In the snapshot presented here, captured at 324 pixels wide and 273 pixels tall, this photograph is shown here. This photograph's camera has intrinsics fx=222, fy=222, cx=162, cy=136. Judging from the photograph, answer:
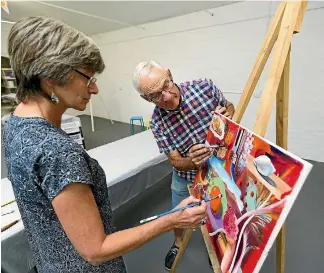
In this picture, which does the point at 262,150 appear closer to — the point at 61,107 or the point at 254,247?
the point at 254,247

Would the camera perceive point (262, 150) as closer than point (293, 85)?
Yes

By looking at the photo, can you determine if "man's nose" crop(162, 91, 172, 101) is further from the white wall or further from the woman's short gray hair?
the white wall

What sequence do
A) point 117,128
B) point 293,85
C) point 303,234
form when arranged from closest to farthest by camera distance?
point 303,234 < point 293,85 < point 117,128

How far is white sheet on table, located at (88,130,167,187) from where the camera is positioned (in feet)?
6.88

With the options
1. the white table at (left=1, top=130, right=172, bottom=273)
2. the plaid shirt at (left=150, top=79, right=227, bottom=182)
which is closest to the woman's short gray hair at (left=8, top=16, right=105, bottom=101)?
the plaid shirt at (left=150, top=79, right=227, bottom=182)

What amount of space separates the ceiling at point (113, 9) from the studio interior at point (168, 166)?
0.79m

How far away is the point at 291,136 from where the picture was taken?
10.9ft

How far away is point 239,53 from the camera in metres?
3.45

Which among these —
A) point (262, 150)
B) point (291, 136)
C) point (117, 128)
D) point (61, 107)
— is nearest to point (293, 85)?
point (291, 136)

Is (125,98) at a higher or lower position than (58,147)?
lower

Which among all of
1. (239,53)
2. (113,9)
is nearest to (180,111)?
(239,53)

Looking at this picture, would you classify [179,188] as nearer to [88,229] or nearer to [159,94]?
[159,94]

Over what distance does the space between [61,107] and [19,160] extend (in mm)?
178

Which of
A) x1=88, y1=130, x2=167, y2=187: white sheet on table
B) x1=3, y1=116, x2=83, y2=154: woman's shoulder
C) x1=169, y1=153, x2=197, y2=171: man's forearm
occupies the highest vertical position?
x1=3, y1=116, x2=83, y2=154: woman's shoulder
